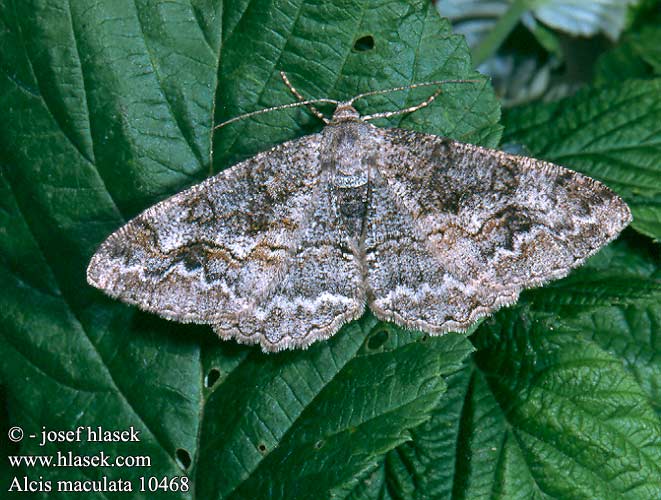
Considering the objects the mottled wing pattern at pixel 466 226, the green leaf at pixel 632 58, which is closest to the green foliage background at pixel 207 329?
the mottled wing pattern at pixel 466 226

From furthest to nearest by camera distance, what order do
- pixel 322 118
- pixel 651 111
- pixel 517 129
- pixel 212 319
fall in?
pixel 517 129, pixel 651 111, pixel 322 118, pixel 212 319

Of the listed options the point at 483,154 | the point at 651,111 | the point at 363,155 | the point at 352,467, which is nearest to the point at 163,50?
the point at 363,155

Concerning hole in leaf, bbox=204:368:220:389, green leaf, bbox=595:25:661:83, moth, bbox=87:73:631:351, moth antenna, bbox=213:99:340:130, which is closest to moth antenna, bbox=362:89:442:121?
moth, bbox=87:73:631:351

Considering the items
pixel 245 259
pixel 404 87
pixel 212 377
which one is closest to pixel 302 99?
pixel 404 87

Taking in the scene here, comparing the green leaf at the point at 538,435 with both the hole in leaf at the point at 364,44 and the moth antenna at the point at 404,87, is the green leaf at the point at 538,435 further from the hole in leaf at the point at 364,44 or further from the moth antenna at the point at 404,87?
the hole in leaf at the point at 364,44

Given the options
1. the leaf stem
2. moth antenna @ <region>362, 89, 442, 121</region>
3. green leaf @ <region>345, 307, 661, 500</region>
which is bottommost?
green leaf @ <region>345, 307, 661, 500</region>

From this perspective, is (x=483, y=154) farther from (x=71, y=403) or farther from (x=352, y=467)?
(x=71, y=403)

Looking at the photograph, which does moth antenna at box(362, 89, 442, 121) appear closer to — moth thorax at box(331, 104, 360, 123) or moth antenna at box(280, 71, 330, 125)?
moth thorax at box(331, 104, 360, 123)
